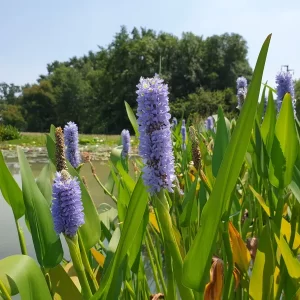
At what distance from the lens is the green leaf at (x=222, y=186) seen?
431 millimetres

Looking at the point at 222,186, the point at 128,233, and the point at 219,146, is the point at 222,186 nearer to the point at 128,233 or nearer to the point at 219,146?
the point at 128,233

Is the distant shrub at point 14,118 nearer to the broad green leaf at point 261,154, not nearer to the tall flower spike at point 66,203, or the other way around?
the broad green leaf at point 261,154

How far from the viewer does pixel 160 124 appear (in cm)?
52

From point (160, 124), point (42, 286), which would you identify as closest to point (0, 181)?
point (42, 286)

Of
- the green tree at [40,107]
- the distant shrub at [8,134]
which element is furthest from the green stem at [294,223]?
the green tree at [40,107]

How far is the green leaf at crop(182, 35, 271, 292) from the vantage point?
1.42ft

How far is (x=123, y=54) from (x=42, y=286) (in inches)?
913

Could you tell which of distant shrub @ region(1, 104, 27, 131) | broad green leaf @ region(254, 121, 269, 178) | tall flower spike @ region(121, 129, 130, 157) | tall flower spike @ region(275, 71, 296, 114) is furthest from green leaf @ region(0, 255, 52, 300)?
distant shrub @ region(1, 104, 27, 131)

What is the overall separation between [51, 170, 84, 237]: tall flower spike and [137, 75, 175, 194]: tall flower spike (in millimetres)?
117

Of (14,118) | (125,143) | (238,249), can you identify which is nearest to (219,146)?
(238,249)

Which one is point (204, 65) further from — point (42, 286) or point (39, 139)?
point (42, 286)

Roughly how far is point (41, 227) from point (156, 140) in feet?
0.84

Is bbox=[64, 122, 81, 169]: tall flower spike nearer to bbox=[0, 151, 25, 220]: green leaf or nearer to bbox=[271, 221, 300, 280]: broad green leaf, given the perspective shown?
bbox=[0, 151, 25, 220]: green leaf

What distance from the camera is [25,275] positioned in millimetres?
560
